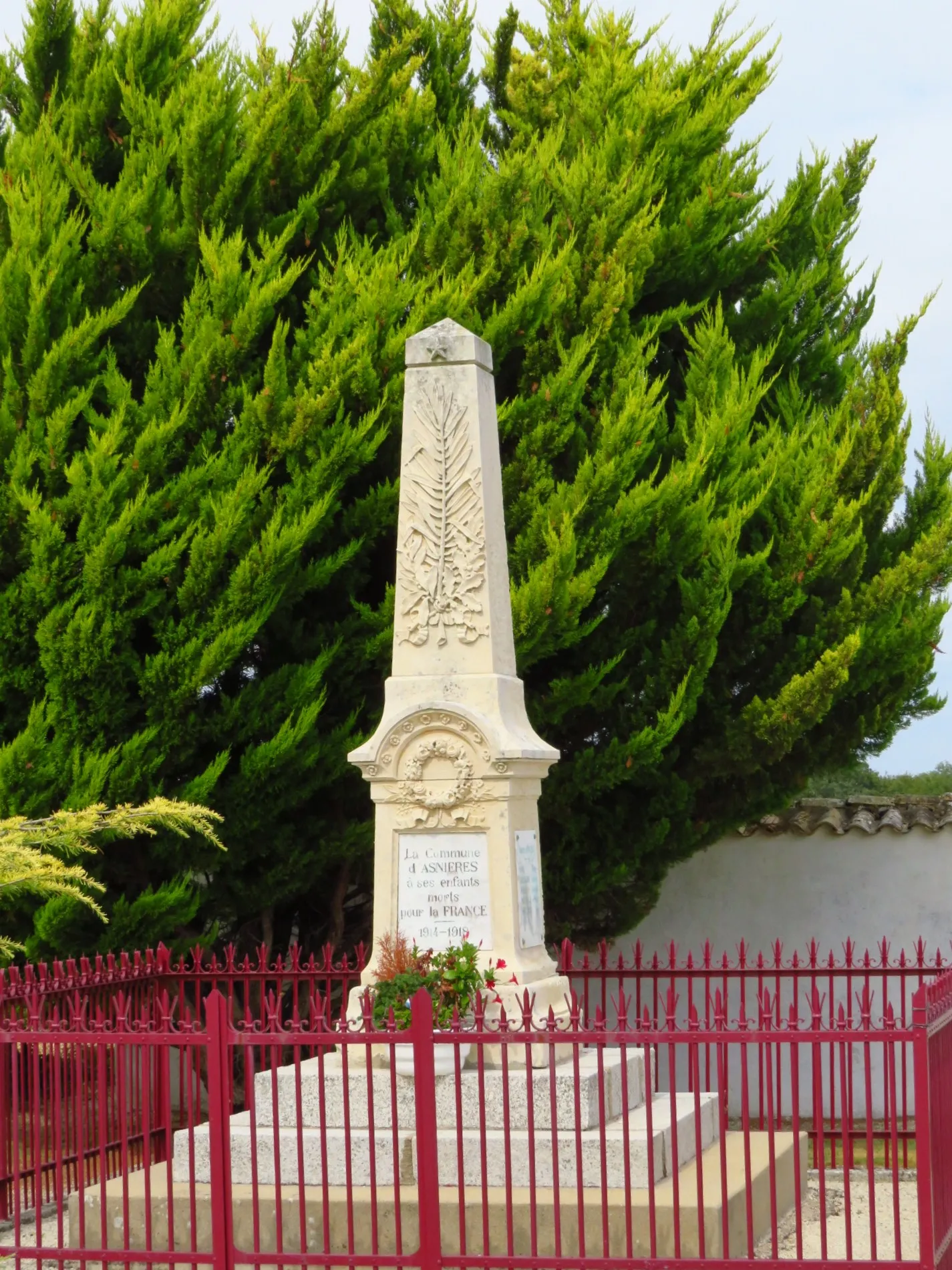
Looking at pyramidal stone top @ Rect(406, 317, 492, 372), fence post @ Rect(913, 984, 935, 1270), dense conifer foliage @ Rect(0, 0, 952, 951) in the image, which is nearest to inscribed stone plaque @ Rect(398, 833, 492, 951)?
dense conifer foliage @ Rect(0, 0, 952, 951)

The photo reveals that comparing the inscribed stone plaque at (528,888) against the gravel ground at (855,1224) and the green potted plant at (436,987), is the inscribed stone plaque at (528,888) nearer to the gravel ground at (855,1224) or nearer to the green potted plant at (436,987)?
the green potted plant at (436,987)

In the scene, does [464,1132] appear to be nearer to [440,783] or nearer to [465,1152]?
[465,1152]

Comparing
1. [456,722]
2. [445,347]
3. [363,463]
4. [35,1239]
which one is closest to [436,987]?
[456,722]

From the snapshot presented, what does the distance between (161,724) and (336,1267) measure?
4.29 m

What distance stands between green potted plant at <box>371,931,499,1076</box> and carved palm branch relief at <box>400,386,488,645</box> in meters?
1.86

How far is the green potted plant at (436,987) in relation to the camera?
8.14 m

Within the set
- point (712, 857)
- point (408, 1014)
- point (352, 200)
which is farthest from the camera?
point (712, 857)

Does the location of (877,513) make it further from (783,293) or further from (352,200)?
(352,200)

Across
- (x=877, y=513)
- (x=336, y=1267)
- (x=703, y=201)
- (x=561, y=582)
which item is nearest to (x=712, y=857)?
(x=877, y=513)

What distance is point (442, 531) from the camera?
30.2 feet

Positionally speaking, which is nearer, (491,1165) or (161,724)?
(491,1165)

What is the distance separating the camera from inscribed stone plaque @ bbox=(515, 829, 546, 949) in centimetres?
879

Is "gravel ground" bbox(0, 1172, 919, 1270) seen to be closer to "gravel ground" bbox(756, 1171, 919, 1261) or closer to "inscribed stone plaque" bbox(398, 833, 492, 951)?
"gravel ground" bbox(756, 1171, 919, 1261)

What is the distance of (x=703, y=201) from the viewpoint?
13.1m
